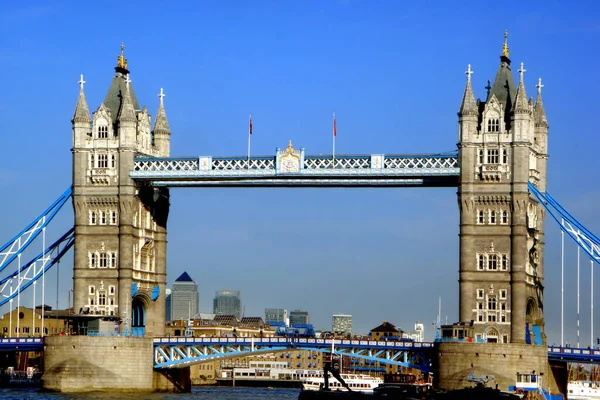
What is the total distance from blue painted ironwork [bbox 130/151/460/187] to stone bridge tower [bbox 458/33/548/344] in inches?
120

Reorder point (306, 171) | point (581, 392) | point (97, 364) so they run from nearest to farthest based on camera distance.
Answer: point (97, 364), point (306, 171), point (581, 392)

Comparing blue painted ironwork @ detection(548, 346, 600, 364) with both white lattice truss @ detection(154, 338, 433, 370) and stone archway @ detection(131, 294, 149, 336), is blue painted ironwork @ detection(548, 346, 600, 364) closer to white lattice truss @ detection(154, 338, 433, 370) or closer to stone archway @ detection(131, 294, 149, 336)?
white lattice truss @ detection(154, 338, 433, 370)

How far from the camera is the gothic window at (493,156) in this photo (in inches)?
5782

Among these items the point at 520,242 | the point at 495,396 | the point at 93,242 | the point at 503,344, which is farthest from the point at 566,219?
the point at 93,242

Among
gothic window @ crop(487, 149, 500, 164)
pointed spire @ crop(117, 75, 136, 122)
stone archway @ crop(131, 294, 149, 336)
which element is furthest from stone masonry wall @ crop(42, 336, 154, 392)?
gothic window @ crop(487, 149, 500, 164)

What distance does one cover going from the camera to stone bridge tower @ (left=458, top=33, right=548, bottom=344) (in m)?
146

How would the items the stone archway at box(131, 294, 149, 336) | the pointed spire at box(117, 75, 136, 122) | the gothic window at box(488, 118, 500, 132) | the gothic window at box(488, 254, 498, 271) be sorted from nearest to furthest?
the gothic window at box(488, 254, 498, 271) < the gothic window at box(488, 118, 500, 132) < the pointed spire at box(117, 75, 136, 122) < the stone archway at box(131, 294, 149, 336)

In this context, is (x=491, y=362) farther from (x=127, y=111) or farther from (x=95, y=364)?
(x=127, y=111)

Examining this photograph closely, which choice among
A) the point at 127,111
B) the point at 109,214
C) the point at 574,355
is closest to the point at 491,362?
the point at 574,355

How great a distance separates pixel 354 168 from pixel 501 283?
18506 millimetres

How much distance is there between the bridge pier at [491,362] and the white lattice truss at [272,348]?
6.13 metres

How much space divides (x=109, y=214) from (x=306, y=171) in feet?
71.4

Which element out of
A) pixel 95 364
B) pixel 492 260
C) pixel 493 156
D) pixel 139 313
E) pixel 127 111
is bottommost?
pixel 95 364

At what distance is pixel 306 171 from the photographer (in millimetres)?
151125
